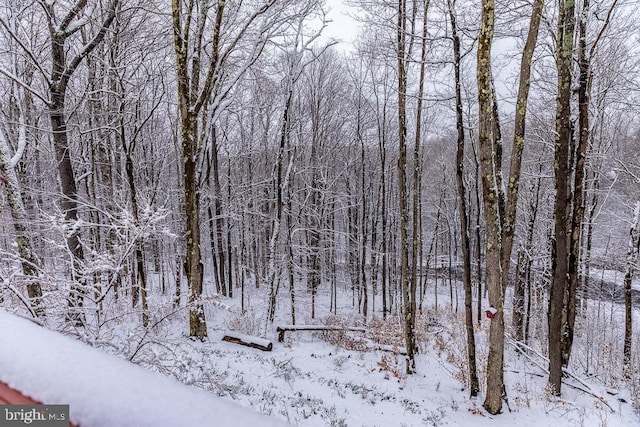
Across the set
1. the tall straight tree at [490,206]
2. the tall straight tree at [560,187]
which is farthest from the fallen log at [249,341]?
the tall straight tree at [560,187]

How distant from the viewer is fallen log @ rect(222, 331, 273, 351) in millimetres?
8852

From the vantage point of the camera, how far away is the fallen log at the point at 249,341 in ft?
29.0

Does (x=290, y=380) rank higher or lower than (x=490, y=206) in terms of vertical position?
lower

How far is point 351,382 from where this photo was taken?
23.4 ft

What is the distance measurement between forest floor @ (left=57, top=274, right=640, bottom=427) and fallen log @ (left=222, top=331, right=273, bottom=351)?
0.19m

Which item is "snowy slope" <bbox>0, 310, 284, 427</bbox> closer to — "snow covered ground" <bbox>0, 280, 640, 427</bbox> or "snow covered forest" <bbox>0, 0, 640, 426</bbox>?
"snow covered ground" <bbox>0, 280, 640, 427</bbox>

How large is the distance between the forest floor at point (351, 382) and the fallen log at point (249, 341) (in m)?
0.19

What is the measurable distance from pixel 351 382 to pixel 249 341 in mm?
3197

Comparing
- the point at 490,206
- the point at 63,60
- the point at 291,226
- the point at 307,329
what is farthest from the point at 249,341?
the point at 63,60

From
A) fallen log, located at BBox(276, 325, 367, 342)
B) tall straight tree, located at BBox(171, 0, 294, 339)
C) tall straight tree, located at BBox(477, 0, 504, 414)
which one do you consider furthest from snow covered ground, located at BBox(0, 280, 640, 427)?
tall straight tree, located at BBox(171, 0, 294, 339)

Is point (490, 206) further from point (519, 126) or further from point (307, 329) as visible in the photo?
point (307, 329)

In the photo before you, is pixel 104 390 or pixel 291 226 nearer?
pixel 104 390

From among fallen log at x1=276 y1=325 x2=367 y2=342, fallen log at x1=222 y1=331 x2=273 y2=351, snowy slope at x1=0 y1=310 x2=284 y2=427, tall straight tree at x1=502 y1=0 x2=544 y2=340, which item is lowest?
fallen log at x1=276 y1=325 x2=367 y2=342

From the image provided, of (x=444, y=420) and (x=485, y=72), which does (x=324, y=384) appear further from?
(x=485, y=72)
